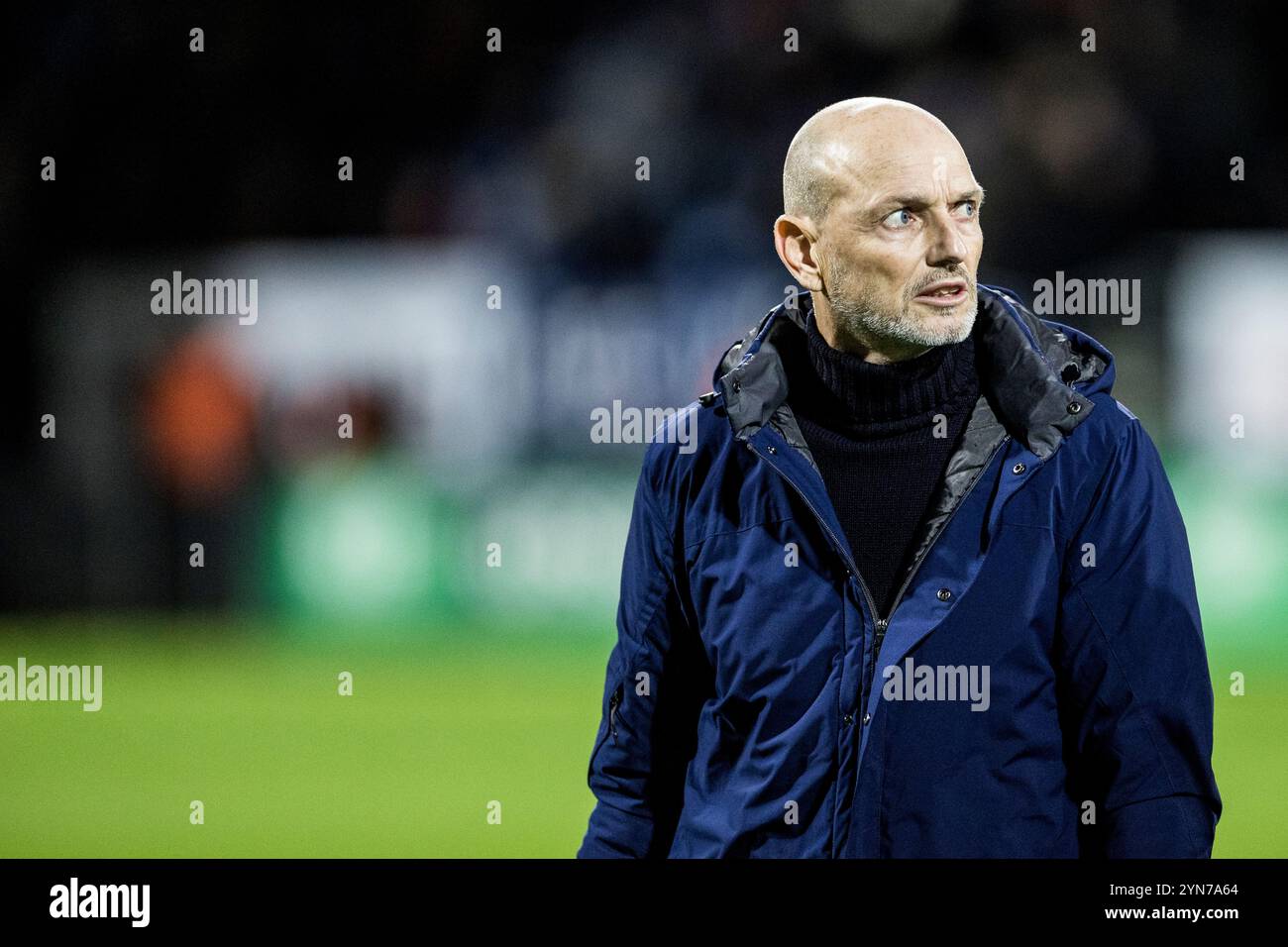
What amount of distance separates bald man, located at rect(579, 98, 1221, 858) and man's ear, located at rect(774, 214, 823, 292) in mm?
12

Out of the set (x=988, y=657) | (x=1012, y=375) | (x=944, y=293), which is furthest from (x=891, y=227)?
(x=988, y=657)

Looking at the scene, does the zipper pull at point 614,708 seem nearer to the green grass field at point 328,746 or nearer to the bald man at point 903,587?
the bald man at point 903,587

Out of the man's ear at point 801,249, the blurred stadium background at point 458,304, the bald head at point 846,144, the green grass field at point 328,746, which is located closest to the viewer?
the bald head at point 846,144

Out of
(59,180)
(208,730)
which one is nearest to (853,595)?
(208,730)

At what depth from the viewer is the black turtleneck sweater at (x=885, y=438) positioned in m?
2.33

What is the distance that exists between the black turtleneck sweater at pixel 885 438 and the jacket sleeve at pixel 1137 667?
0.81ft

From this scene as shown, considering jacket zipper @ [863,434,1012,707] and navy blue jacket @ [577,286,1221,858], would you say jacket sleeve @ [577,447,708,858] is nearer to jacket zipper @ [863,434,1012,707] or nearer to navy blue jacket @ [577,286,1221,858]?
navy blue jacket @ [577,286,1221,858]

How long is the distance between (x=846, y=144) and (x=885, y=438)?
463mm

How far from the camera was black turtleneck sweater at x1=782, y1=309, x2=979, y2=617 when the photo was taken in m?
2.33

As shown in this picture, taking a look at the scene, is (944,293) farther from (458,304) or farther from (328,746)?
(458,304)

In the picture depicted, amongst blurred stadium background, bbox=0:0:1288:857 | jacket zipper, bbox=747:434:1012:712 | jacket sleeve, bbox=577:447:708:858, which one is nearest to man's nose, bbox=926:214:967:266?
jacket zipper, bbox=747:434:1012:712

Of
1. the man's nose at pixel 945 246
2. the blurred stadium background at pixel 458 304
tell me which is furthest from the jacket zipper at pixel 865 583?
the blurred stadium background at pixel 458 304

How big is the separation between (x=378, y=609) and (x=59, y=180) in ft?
9.37

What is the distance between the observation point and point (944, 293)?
2387mm
